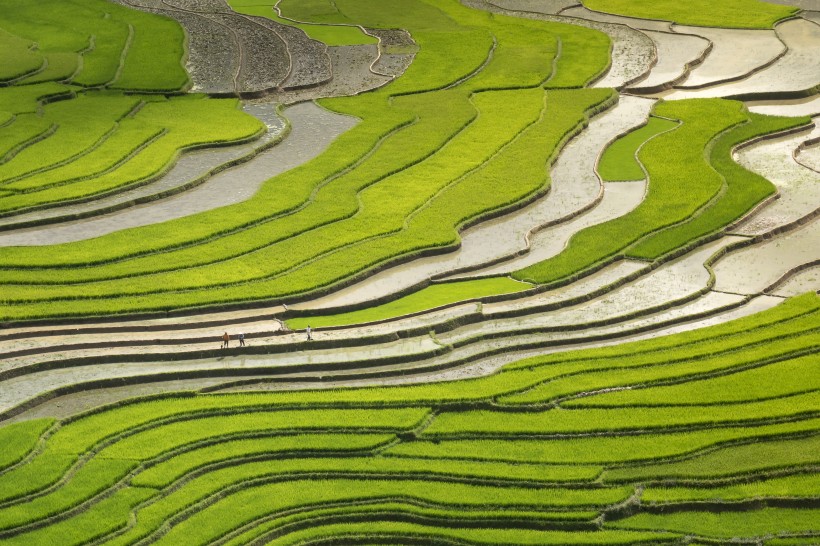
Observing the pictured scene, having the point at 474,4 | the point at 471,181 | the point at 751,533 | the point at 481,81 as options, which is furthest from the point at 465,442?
the point at 474,4

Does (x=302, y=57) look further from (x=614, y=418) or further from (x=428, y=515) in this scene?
(x=428, y=515)

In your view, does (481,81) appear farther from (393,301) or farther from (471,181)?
(393,301)

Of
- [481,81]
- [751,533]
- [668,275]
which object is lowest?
[751,533]

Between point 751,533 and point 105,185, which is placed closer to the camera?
point 751,533

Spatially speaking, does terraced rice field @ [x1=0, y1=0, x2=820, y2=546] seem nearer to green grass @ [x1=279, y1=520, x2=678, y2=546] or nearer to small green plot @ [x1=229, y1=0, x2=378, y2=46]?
green grass @ [x1=279, y1=520, x2=678, y2=546]

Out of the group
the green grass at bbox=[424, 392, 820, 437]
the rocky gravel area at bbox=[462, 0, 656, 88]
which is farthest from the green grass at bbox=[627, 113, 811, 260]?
the green grass at bbox=[424, 392, 820, 437]

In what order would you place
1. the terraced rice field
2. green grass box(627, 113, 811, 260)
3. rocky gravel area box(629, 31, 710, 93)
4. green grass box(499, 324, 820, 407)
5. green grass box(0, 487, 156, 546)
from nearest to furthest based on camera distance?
green grass box(0, 487, 156, 546)
the terraced rice field
green grass box(499, 324, 820, 407)
green grass box(627, 113, 811, 260)
rocky gravel area box(629, 31, 710, 93)

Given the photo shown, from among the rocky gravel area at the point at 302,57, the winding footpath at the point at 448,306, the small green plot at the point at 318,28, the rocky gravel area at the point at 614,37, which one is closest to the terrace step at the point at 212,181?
the winding footpath at the point at 448,306
